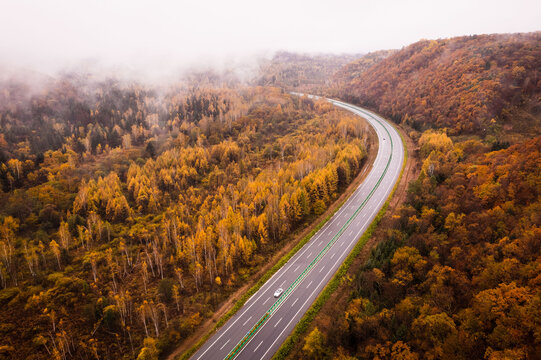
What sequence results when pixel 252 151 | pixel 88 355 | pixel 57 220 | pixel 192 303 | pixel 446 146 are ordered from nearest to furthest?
pixel 88 355 < pixel 192 303 < pixel 57 220 < pixel 446 146 < pixel 252 151

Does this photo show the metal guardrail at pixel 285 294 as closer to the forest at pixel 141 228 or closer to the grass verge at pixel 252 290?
the grass verge at pixel 252 290

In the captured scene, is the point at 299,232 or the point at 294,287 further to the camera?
the point at 299,232

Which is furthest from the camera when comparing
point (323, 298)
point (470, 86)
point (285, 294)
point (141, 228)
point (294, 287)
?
point (470, 86)

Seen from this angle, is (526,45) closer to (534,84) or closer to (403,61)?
(534,84)

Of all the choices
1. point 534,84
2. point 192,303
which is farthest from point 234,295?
point 534,84

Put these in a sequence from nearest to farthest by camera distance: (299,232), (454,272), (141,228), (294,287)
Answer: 1. (454,272)
2. (294,287)
3. (299,232)
4. (141,228)

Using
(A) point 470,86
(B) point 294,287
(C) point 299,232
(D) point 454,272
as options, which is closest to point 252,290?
(B) point 294,287

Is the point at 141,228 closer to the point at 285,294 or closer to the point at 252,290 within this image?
the point at 252,290
